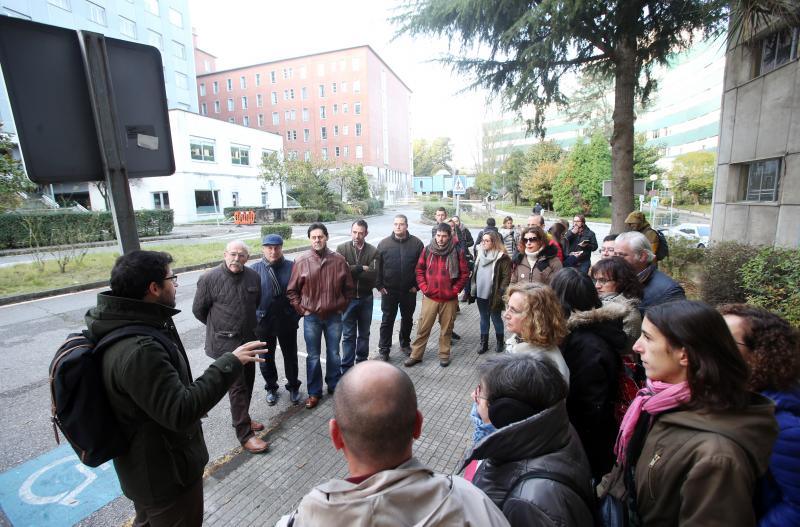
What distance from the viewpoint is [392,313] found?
18.4 ft

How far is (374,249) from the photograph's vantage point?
538cm

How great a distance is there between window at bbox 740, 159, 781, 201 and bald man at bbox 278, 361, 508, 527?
11.0 metres

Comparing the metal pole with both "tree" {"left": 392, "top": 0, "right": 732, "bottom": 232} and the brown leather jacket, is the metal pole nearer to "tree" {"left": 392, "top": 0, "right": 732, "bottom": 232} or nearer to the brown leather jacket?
the brown leather jacket

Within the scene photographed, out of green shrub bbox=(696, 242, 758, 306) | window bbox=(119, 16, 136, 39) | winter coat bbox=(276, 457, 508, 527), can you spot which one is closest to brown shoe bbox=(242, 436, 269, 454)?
winter coat bbox=(276, 457, 508, 527)

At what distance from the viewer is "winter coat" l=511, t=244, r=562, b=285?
4.97 meters

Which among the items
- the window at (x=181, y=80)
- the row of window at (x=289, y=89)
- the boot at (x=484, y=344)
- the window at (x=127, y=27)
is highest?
the row of window at (x=289, y=89)

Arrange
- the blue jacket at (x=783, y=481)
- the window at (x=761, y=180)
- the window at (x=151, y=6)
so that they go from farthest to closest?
1. the window at (x=151, y=6)
2. the window at (x=761, y=180)
3. the blue jacket at (x=783, y=481)

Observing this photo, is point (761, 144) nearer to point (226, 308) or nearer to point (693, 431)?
point (693, 431)

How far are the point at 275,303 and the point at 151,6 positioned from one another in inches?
1892

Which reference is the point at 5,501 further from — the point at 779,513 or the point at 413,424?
the point at 779,513

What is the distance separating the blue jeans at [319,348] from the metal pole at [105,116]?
2563mm

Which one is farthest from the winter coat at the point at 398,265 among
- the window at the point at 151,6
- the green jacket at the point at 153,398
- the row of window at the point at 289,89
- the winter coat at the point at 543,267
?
the row of window at the point at 289,89

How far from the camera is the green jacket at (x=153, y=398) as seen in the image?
176 cm

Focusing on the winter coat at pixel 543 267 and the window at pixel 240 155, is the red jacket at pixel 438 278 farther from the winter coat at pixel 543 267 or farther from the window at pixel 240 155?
the window at pixel 240 155
